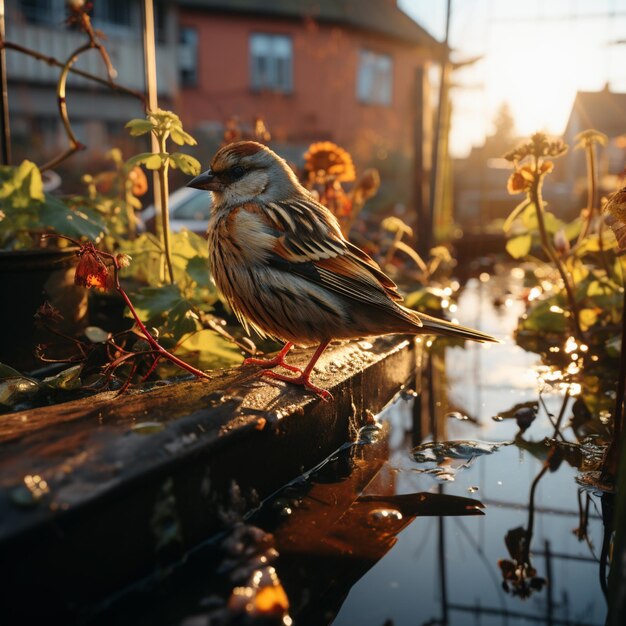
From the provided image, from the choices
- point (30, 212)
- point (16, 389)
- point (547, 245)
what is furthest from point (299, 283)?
point (547, 245)

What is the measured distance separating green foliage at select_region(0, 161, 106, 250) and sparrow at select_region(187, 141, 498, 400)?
702 millimetres

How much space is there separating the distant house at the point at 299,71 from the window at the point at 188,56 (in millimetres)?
33

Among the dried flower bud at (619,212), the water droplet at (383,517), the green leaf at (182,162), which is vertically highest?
the green leaf at (182,162)

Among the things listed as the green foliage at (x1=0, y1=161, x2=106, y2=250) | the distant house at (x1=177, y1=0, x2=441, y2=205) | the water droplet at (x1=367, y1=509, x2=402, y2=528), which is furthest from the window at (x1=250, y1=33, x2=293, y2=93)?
the water droplet at (x1=367, y1=509, x2=402, y2=528)

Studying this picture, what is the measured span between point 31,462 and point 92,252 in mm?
832

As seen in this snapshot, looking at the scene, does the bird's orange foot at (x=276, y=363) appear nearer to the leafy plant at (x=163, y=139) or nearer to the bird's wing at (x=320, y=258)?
the bird's wing at (x=320, y=258)

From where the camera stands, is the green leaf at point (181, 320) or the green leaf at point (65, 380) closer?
the green leaf at point (65, 380)

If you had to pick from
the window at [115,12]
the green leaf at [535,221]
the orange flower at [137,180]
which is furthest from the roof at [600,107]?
the window at [115,12]

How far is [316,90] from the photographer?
23812 mm

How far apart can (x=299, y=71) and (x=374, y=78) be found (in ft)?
12.3

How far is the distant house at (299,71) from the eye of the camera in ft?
Result: 73.7

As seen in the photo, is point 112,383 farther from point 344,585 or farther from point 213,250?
point 344,585

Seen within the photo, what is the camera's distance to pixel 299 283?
2.46 metres

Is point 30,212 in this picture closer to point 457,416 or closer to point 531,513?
point 457,416
